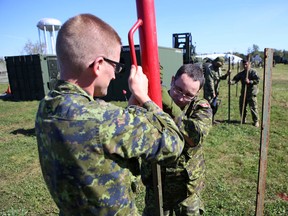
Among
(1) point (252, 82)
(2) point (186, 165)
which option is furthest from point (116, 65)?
(1) point (252, 82)

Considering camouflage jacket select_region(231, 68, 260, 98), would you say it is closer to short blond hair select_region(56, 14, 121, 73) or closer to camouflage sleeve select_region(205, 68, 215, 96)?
camouflage sleeve select_region(205, 68, 215, 96)

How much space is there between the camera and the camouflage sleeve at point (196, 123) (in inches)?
67.5

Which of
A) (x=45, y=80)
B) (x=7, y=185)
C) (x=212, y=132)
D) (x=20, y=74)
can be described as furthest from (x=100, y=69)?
(x=20, y=74)

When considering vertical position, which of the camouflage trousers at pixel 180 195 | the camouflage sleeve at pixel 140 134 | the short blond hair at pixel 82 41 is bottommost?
the camouflage trousers at pixel 180 195

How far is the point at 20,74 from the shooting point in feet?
50.9

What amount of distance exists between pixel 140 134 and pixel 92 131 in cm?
20

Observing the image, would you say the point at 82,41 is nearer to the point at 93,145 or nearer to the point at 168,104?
the point at 93,145

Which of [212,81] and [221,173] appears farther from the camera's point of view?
[212,81]

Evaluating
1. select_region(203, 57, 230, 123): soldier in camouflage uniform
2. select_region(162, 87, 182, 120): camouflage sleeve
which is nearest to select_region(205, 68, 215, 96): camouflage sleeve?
select_region(203, 57, 230, 123): soldier in camouflage uniform

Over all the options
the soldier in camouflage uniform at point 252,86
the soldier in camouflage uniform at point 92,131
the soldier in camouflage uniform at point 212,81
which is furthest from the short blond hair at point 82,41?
the soldier in camouflage uniform at point 252,86

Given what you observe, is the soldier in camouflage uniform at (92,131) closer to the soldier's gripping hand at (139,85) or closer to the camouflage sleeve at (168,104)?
the soldier's gripping hand at (139,85)

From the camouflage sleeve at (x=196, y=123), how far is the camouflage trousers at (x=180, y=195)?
22.5 inches

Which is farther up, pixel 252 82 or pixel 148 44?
pixel 148 44

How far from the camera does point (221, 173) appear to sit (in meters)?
4.99
